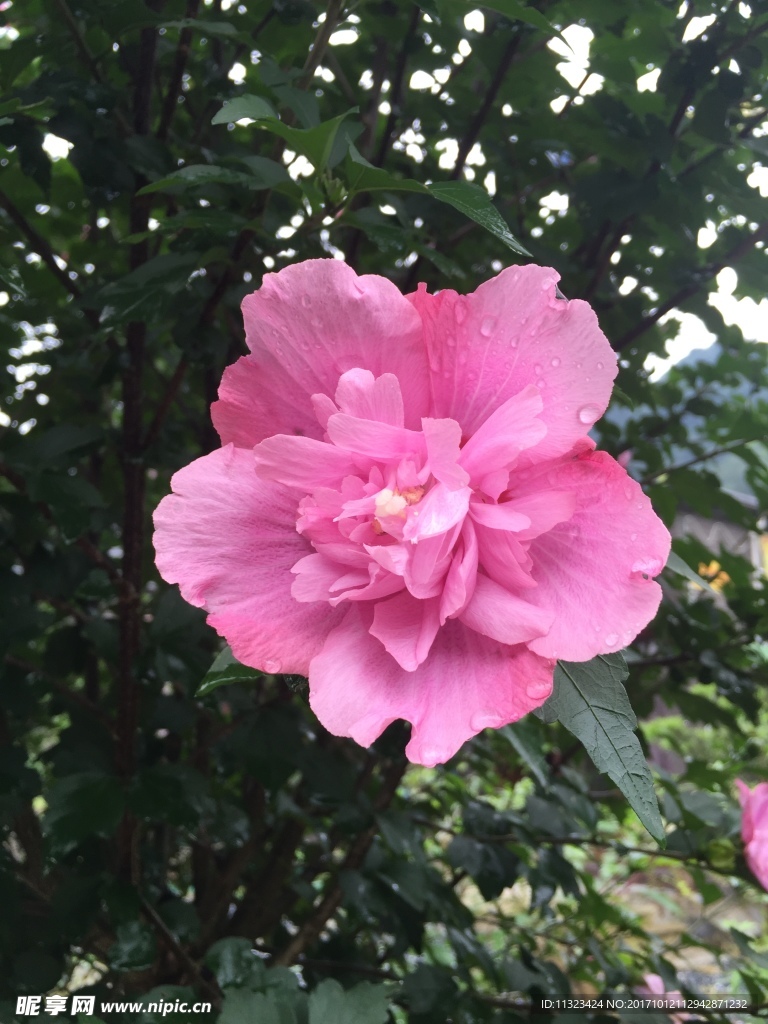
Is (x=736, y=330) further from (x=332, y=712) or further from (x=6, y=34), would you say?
(x=6, y=34)

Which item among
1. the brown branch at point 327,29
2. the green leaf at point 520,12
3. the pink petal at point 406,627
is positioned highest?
the green leaf at point 520,12

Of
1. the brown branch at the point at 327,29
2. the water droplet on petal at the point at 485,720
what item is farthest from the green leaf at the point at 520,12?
the water droplet on petal at the point at 485,720

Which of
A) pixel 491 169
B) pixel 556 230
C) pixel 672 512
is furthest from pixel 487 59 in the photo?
pixel 672 512

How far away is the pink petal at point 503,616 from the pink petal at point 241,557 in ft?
0.27

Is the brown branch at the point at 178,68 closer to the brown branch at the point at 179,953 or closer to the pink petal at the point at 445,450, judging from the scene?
the pink petal at the point at 445,450

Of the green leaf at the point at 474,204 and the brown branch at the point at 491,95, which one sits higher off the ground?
the brown branch at the point at 491,95

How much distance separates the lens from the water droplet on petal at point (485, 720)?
0.36 metres

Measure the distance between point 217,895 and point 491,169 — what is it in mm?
1108

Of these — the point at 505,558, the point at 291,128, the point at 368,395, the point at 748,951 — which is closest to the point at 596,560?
the point at 505,558

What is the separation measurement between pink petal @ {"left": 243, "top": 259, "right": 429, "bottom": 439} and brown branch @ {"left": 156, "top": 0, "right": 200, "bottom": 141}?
0.47 metres

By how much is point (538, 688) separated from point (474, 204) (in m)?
0.29

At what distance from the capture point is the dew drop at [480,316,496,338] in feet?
1.33

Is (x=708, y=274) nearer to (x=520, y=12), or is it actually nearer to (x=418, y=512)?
(x=520, y=12)

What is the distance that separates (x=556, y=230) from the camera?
3.43ft
